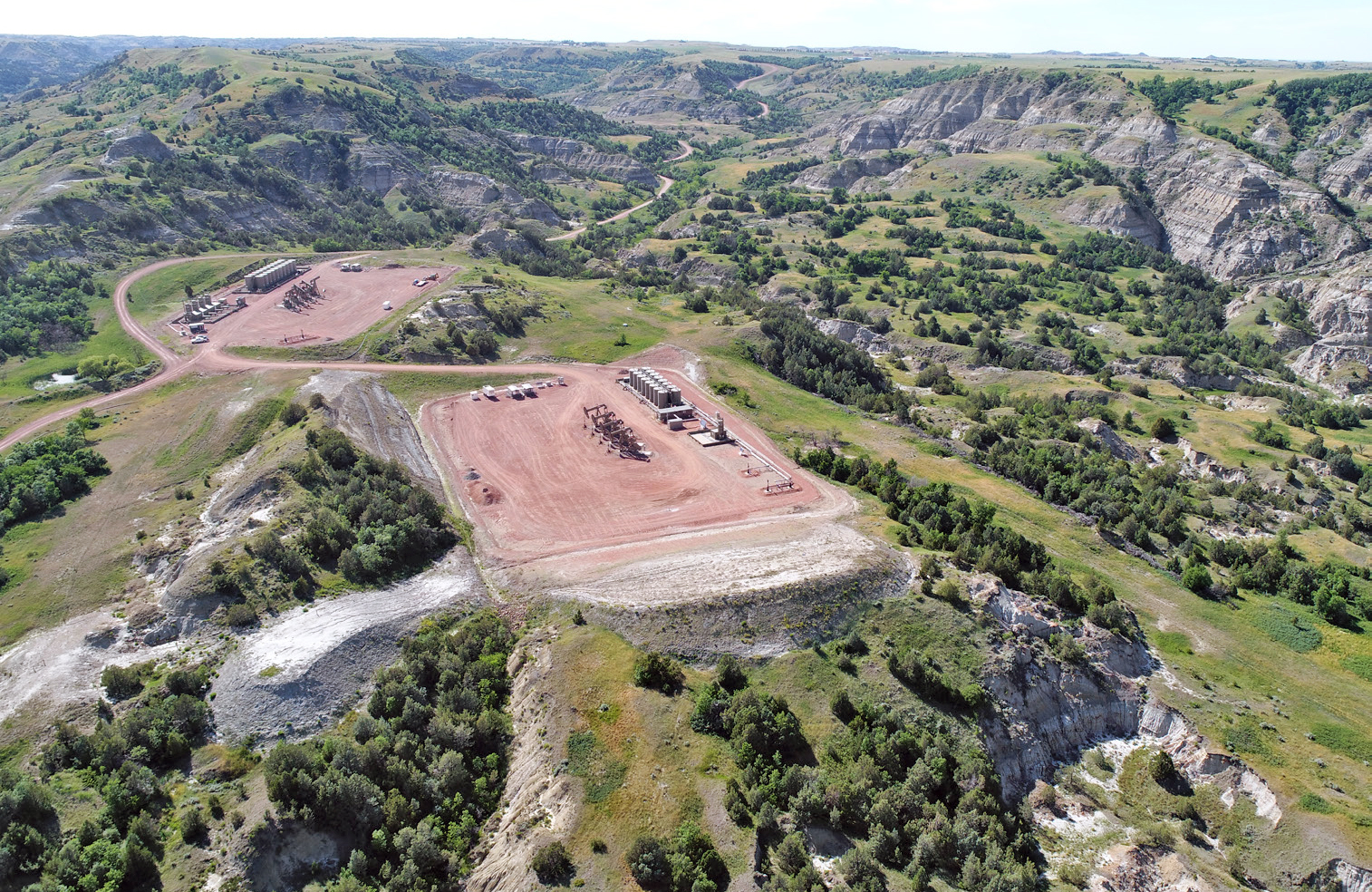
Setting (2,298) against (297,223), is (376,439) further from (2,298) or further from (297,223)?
(297,223)

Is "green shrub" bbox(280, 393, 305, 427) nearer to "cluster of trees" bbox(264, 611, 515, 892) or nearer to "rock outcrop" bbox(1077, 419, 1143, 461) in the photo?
"cluster of trees" bbox(264, 611, 515, 892)

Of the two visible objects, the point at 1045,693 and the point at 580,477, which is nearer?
the point at 1045,693

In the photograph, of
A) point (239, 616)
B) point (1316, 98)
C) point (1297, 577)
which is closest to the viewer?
point (239, 616)

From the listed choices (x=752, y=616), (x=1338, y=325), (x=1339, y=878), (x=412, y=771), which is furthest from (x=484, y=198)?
(x=1339, y=878)

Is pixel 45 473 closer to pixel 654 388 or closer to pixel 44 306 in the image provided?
pixel 44 306

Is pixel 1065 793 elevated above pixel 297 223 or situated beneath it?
situated beneath

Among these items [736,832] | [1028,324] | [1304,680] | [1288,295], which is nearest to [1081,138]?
[1288,295]

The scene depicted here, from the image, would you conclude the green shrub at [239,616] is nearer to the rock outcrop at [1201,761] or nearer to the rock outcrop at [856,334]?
the rock outcrop at [1201,761]

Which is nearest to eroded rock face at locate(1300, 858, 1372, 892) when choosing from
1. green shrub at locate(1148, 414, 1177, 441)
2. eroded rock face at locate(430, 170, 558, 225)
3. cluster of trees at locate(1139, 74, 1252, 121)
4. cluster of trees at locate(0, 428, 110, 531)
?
green shrub at locate(1148, 414, 1177, 441)
